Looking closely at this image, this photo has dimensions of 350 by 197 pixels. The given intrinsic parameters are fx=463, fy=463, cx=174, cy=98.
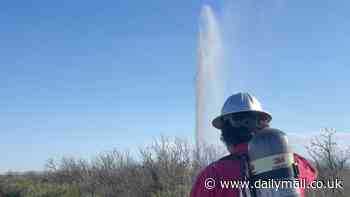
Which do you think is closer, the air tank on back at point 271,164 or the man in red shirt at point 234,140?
the air tank on back at point 271,164

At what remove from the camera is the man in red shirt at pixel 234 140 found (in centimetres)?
291

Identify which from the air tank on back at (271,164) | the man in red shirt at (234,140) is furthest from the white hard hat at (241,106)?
the air tank on back at (271,164)

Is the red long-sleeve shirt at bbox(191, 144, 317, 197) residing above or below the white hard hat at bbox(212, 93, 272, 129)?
below

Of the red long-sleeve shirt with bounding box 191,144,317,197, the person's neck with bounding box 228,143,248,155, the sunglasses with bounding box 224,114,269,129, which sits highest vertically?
the sunglasses with bounding box 224,114,269,129

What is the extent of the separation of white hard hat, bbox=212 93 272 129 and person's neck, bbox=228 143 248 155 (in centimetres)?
20

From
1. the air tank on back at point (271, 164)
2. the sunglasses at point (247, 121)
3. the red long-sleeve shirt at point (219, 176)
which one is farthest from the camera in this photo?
the sunglasses at point (247, 121)

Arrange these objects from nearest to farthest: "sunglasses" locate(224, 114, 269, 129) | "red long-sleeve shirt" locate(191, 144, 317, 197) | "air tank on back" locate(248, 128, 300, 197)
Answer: "air tank on back" locate(248, 128, 300, 197), "red long-sleeve shirt" locate(191, 144, 317, 197), "sunglasses" locate(224, 114, 269, 129)

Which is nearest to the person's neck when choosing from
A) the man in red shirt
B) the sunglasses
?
the man in red shirt

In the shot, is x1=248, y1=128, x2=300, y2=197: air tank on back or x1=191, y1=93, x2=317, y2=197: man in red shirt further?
x1=191, y1=93, x2=317, y2=197: man in red shirt

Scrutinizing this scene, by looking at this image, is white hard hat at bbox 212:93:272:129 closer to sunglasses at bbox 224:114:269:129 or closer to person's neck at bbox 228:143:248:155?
sunglasses at bbox 224:114:269:129

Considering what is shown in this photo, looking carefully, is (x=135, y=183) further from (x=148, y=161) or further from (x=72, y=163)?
(x=72, y=163)

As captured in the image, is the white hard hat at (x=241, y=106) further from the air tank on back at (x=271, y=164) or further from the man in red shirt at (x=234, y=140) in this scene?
the air tank on back at (x=271, y=164)

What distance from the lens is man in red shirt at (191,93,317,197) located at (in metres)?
2.91

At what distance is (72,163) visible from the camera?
2986cm
